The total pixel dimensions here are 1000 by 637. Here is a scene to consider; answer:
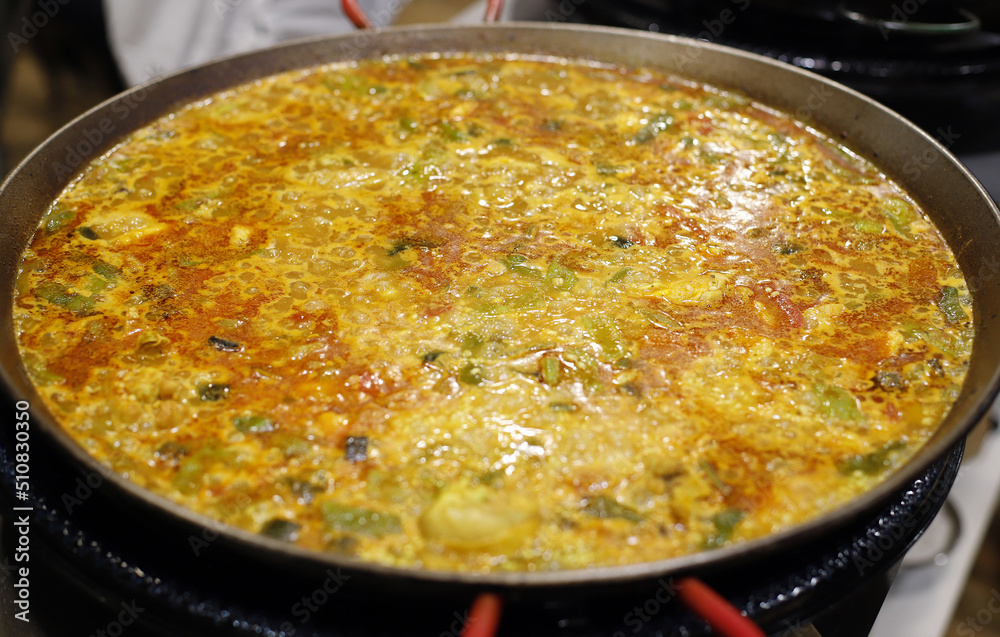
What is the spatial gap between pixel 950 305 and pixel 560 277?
0.85 metres

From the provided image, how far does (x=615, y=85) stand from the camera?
8.18ft

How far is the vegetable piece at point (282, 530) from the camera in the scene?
3.91ft

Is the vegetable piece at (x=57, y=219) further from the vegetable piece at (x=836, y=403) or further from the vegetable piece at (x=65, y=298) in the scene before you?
the vegetable piece at (x=836, y=403)

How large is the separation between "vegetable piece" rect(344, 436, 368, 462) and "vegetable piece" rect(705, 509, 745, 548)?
578 mm

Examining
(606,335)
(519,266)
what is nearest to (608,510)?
(606,335)

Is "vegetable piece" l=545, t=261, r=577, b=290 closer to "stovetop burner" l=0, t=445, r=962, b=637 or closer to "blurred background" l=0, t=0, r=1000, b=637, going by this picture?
"stovetop burner" l=0, t=445, r=962, b=637

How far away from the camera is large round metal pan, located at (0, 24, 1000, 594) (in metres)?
1.02

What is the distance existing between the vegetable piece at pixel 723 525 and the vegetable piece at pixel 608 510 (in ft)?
0.37

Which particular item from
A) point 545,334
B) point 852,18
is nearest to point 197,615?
point 545,334

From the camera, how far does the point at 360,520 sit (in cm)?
121

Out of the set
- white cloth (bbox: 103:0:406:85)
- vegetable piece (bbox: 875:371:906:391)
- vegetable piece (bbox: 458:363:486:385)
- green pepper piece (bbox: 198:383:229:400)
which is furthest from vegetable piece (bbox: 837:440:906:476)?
white cloth (bbox: 103:0:406:85)

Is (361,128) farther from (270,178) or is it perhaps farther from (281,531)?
(281,531)

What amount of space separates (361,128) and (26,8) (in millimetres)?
2731

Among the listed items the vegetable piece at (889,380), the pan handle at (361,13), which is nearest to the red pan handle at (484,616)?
the vegetable piece at (889,380)
